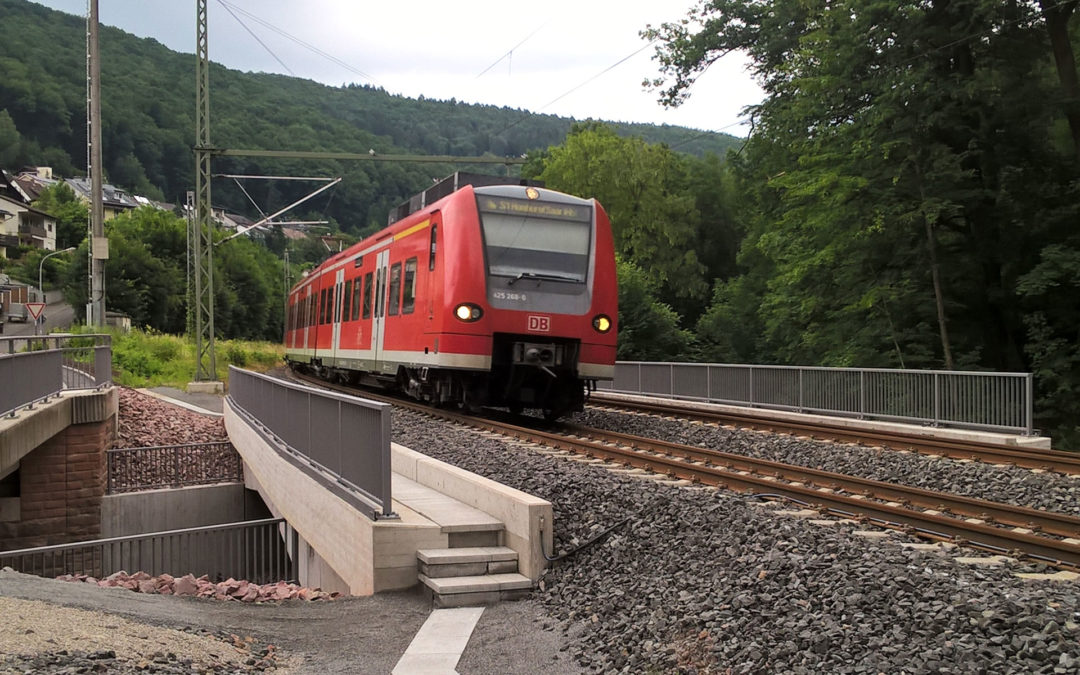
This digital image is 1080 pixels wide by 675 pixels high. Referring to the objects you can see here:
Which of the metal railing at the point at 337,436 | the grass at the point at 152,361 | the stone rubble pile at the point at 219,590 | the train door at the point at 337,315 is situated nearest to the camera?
the metal railing at the point at 337,436

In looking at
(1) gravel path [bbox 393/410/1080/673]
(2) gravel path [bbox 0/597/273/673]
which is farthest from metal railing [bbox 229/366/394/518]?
(2) gravel path [bbox 0/597/273/673]

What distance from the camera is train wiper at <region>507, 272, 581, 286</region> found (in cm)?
1509

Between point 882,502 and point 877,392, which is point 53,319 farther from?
point 882,502

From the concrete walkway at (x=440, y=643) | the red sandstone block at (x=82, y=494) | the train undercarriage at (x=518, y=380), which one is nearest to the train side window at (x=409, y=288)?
the train undercarriage at (x=518, y=380)

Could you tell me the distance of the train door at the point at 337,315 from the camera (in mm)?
23172

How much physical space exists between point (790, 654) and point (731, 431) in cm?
1066

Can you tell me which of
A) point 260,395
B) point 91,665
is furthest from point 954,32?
point 91,665

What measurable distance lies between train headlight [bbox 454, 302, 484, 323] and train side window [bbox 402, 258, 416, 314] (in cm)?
178

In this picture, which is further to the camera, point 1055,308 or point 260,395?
point 1055,308

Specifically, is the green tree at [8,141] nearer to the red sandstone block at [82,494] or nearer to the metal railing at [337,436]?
the red sandstone block at [82,494]

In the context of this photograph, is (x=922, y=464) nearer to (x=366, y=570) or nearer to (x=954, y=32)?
(x=366, y=570)

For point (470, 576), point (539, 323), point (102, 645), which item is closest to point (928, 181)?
point (539, 323)

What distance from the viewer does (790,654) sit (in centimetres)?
475

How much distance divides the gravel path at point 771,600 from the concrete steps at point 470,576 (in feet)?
0.94
